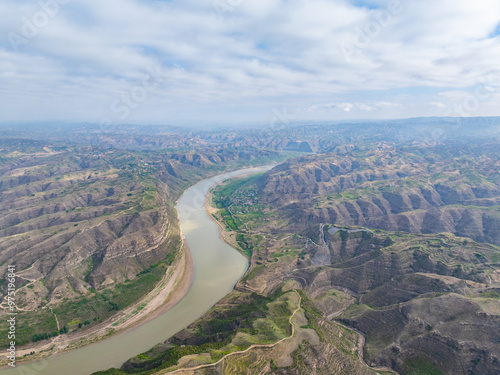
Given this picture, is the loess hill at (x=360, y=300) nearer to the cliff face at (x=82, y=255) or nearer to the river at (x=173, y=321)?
the river at (x=173, y=321)

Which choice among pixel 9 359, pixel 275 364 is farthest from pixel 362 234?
pixel 9 359

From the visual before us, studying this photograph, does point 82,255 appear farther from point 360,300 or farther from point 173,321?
point 360,300

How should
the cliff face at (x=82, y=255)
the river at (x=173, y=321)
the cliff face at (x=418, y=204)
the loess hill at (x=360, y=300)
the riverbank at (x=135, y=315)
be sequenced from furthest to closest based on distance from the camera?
1. the cliff face at (x=418, y=204)
2. the cliff face at (x=82, y=255)
3. the riverbank at (x=135, y=315)
4. the river at (x=173, y=321)
5. the loess hill at (x=360, y=300)

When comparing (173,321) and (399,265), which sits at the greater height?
(399,265)

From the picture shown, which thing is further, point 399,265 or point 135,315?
point 399,265

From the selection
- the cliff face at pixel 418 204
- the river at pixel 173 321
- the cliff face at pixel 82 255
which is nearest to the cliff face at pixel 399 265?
the cliff face at pixel 418 204

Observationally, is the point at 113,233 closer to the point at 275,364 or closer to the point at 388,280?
the point at 275,364

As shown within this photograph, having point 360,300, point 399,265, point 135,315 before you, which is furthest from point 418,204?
point 135,315

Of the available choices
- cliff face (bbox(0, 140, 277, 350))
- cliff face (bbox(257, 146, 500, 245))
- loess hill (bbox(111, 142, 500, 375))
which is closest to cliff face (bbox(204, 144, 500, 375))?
loess hill (bbox(111, 142, 500, 375))
